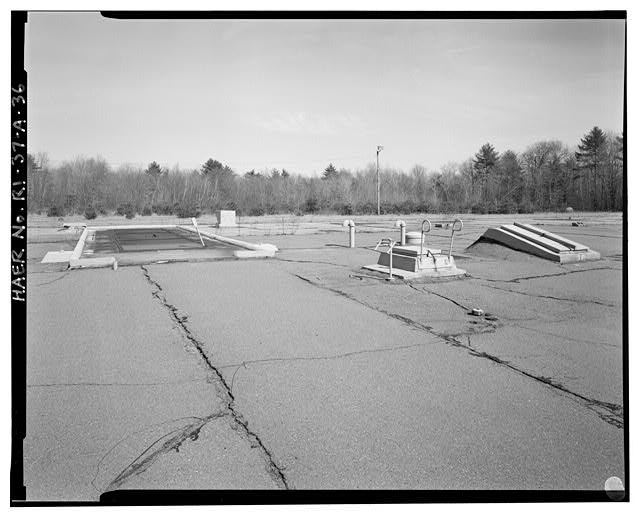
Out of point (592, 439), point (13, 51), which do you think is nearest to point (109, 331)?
point (13, 51)

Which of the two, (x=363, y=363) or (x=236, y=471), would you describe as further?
(x=363, y=363)

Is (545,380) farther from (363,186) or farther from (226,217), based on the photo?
(226,217)

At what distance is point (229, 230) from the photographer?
12.0 meters

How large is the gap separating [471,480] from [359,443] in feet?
2.04

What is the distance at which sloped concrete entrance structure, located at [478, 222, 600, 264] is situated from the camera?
26.1ft

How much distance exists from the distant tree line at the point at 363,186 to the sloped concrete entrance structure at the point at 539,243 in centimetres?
218

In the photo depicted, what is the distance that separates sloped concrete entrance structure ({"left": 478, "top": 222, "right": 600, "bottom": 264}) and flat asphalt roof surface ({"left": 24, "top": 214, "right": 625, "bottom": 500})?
2.14m

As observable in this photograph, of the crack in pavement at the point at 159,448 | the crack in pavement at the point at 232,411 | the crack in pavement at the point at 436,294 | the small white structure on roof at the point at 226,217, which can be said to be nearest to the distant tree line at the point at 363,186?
the small white structure on roof at the point at 226,217

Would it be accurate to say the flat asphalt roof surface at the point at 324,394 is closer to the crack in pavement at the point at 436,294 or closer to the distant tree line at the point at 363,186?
the crack in pavement at the point at 436,294

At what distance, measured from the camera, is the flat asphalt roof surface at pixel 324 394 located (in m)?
2.73

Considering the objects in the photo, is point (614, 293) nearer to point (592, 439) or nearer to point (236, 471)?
point (592, 439)

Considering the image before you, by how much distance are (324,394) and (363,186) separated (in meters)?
3.90

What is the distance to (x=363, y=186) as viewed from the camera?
6797 millimetres

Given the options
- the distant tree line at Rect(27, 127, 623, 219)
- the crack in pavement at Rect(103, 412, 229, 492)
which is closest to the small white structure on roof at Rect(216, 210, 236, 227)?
the distant tree line at Rect(27, 127, 623, 219)
